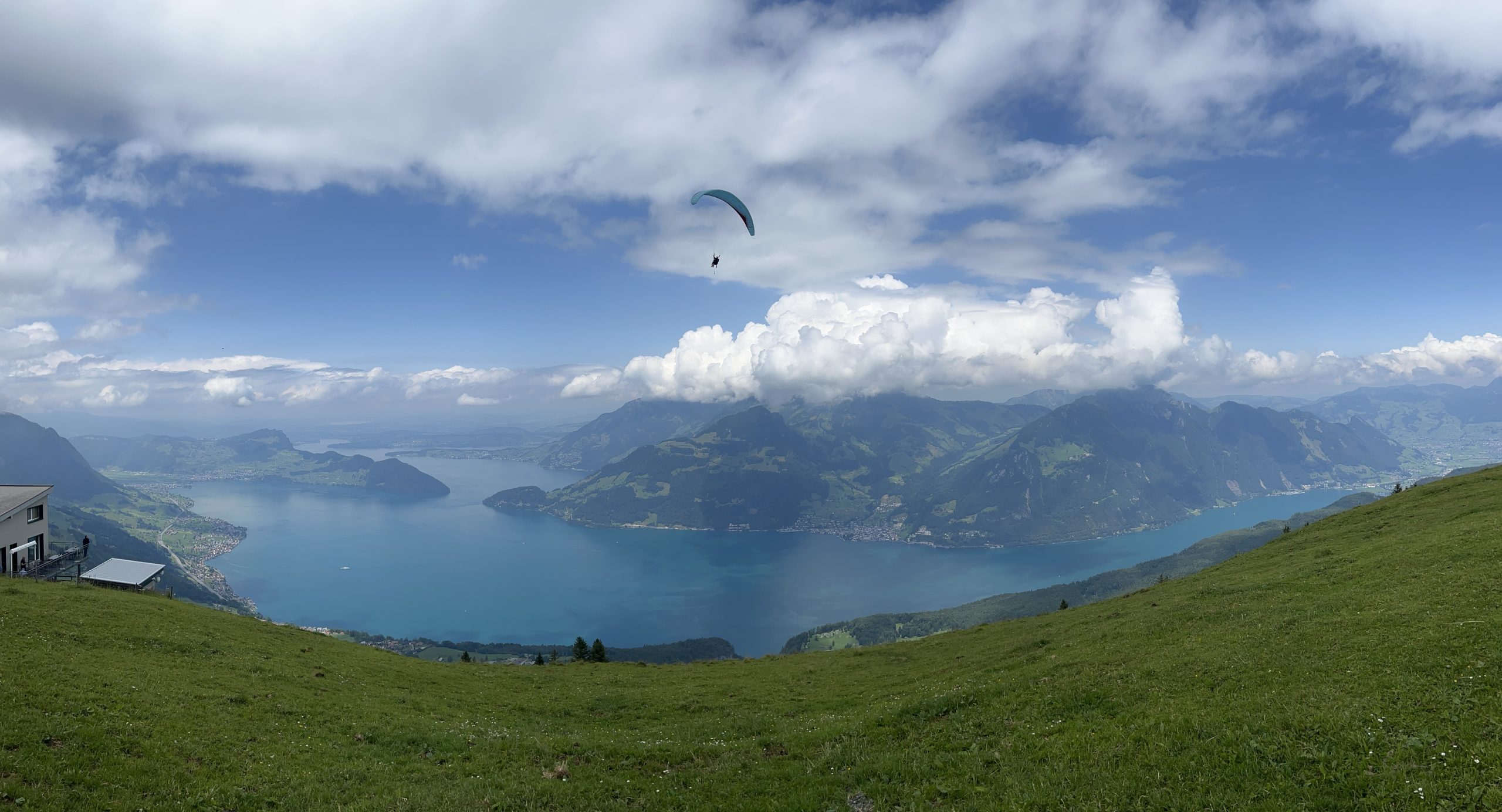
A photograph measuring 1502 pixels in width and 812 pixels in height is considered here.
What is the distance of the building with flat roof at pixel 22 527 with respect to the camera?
42281mm

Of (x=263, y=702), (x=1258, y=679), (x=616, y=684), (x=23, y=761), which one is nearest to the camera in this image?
(x=23, y=761)

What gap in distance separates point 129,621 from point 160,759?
19.4 metres

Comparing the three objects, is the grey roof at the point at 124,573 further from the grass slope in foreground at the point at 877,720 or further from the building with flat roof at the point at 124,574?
the grass slope in foreground at the point at 877,720

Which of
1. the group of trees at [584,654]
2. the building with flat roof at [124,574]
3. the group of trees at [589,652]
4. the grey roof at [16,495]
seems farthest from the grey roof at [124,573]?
the group of trees at [589,652]

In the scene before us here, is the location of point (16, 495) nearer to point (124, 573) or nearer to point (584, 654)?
point (124, 573)

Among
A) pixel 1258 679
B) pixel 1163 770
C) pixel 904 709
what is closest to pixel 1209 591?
pixel 1258 679

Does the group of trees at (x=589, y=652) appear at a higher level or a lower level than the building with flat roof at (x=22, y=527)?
lower

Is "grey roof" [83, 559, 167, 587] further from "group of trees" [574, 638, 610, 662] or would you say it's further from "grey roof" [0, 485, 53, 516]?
"group of trees" [574, 638, 610, 662]

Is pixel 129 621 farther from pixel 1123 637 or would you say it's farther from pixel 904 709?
pixel 1123 637

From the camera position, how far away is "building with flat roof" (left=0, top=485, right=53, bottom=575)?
42281 mm

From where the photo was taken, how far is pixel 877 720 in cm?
1908

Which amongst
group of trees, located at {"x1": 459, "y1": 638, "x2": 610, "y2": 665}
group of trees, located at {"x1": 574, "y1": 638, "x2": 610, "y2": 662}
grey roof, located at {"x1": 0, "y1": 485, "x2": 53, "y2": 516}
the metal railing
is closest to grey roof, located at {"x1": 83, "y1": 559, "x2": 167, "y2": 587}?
the metal railing

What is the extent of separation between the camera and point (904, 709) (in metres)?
19.6

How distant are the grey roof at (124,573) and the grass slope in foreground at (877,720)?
18022 millimetres
